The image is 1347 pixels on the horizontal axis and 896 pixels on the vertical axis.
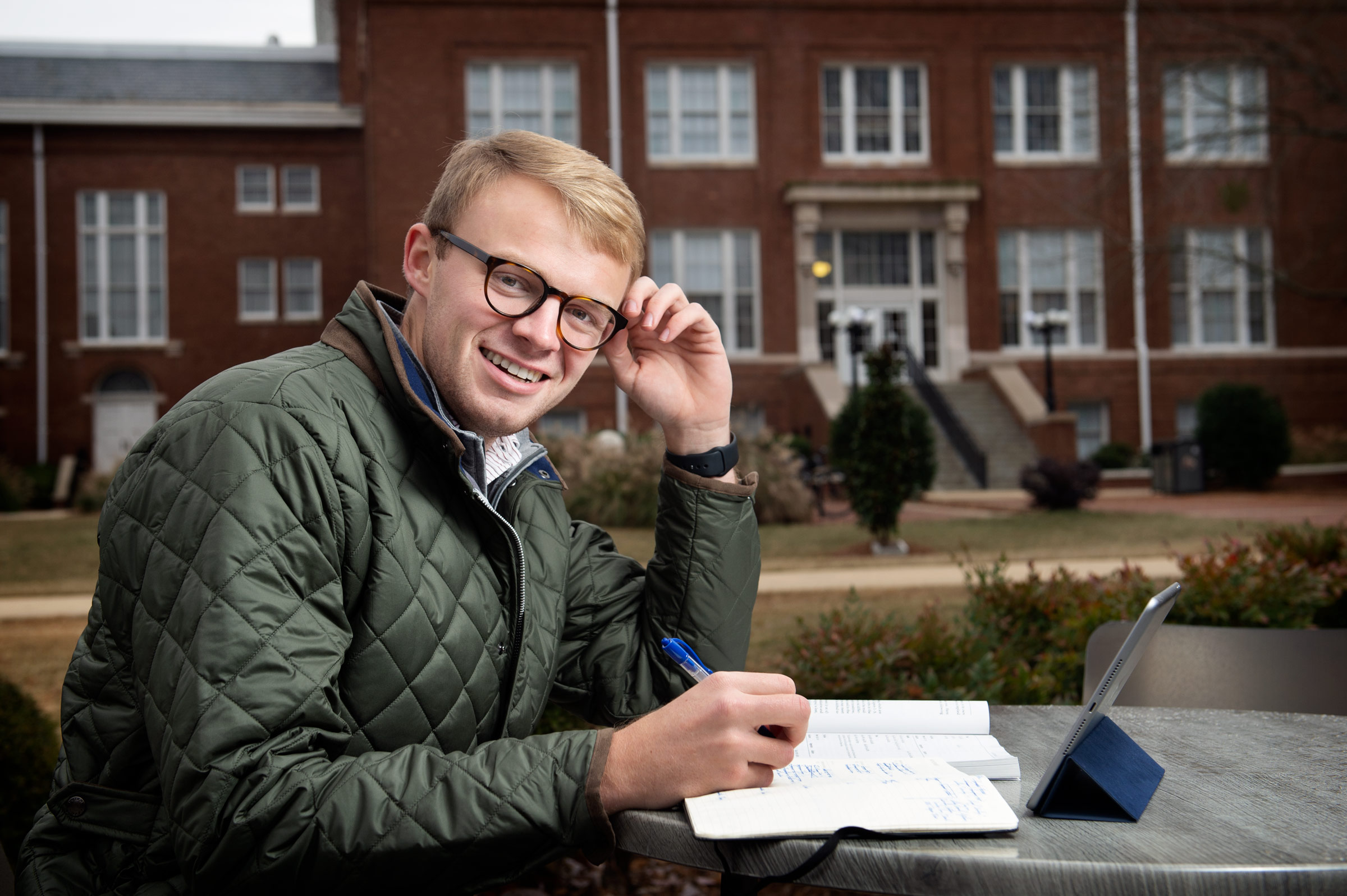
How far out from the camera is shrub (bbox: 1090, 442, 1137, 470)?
1992cm

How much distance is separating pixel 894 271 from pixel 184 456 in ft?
72.5

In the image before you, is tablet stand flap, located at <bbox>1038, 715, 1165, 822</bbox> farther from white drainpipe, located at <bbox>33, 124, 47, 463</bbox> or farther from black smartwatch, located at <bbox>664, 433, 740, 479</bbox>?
white drainpipe, located at <bbox>33, 124, 47, 463</bbox>

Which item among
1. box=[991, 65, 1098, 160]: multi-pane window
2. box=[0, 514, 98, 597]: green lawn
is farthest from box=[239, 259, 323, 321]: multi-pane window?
box=[991, 65, 1098, 160]: multi-pane window

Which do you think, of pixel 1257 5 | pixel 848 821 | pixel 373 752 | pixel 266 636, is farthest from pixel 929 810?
pixel 1257 5

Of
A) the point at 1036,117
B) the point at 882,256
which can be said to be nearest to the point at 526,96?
the point at 882,256

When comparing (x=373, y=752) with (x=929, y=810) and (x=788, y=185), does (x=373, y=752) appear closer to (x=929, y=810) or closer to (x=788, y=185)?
(x=929, y=810)

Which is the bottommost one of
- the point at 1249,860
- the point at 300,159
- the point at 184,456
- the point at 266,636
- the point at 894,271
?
the point at 1249,860

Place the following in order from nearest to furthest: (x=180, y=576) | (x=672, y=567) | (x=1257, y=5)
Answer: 1. (x=180, y=576)
2. (x=672, y=567)
3. (x=1257, y=5)

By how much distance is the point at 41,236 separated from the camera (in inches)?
899

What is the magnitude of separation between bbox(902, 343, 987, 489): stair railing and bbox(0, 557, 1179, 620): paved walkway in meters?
8.36

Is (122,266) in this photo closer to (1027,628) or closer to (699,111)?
(699,111)

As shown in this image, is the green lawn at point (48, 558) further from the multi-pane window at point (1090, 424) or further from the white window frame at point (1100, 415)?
the multi-pane window at point (1090, 424)

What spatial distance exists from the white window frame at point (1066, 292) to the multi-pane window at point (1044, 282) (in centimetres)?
1

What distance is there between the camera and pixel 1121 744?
1.50 meters
